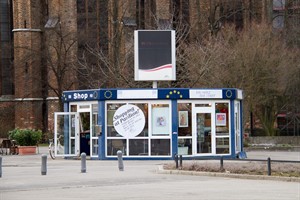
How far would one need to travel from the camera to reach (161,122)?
33719 millimetres

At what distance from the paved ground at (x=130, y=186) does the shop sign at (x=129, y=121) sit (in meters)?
6.37

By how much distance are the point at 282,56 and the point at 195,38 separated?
11.3 meters

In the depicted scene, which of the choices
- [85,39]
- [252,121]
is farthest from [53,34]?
[252,121]

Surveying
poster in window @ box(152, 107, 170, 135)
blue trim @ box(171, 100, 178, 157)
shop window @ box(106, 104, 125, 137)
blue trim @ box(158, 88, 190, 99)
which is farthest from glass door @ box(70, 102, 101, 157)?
blue trim @ box(171, 100, 178, 157)

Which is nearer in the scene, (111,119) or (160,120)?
(160,120)

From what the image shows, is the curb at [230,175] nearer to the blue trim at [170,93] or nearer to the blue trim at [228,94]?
the blue trim at [170,93]

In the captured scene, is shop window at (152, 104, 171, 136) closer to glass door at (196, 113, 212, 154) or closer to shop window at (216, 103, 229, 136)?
glass door at (196, 113, 212, 154)

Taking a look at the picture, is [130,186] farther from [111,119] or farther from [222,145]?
[222,145]

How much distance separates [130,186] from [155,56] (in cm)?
1490

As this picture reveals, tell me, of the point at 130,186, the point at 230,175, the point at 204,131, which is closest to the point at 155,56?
the point at 204,131

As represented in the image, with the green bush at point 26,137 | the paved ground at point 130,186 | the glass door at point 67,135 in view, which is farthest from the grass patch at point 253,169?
the green bush at point 26,137

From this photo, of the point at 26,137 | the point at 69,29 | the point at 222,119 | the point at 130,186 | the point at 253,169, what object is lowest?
the point at 130,186

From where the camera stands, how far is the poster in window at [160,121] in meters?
33.7

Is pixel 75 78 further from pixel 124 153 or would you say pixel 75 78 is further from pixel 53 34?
pixel 124 153
